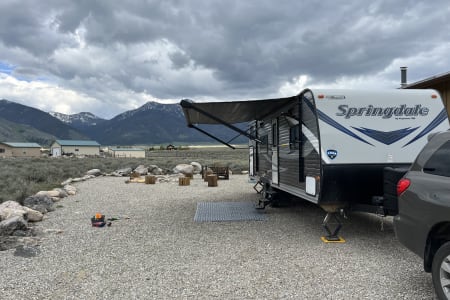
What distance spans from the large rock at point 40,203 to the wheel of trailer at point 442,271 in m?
8.98

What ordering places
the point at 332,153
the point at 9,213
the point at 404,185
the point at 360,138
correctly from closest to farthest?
the point at 404,185 < the point at 332,153 < the point at 360,138 < the point at 9,213

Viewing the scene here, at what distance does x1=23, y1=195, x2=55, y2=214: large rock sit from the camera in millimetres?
9680

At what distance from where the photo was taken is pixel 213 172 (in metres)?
19.5

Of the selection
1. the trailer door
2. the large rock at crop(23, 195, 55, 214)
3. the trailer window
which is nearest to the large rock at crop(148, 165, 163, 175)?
the large rock at crop(23, 195, 55, 214)

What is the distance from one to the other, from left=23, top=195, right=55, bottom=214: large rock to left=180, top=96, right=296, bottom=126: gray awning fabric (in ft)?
14.4

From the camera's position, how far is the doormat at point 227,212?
8539mm

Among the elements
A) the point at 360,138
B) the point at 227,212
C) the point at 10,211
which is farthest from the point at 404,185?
the point at 10,211

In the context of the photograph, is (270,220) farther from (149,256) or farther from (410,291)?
(410,291)

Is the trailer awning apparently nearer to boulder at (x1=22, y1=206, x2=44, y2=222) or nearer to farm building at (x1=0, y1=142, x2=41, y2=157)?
boulder at (x1=22, y1=206, x2=44, y2=222)

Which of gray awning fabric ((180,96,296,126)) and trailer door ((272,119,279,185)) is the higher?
gray awning fabric ((180,96,296,126))

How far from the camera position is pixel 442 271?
11.6ft

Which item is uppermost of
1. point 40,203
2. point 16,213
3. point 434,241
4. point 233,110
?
point 233,110

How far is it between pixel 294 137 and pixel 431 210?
3879mm

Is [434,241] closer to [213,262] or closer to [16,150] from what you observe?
[213,262]
